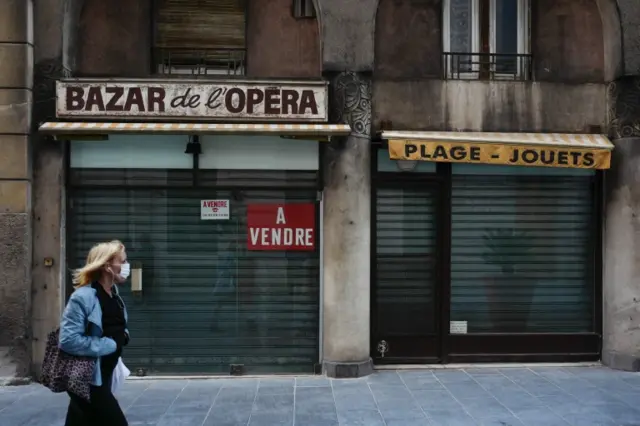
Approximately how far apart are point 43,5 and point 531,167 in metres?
7.54

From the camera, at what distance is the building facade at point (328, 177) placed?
8.19 m

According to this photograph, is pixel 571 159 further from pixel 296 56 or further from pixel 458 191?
pixel 296 56

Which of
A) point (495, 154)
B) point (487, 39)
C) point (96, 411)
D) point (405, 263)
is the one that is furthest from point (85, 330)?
point (487, 39)

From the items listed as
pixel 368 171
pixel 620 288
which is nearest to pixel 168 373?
pixel 368 171

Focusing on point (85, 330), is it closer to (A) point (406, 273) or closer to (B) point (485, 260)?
(A) point (406, 273)

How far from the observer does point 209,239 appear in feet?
28.2

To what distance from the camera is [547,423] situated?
253 inches

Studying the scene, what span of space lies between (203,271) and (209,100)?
2.50 meters

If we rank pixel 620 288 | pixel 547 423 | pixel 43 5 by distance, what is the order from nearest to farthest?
pixel 547 423
pixel 43 5
pixel 620 288

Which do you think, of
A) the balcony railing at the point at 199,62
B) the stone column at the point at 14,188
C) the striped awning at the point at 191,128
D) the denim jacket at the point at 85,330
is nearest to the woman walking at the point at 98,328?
the denim jacket at the point at 85,330

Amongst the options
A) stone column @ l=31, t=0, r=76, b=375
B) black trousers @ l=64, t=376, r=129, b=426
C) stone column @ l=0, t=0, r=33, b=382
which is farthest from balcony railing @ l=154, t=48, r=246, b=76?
black trousers @ l=64, t=376, r=129, b=426

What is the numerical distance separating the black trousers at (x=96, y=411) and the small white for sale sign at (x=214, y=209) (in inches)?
163

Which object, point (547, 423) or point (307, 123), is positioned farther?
point (307, 123)

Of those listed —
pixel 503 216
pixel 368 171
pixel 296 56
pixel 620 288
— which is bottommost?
pixel 620 288
